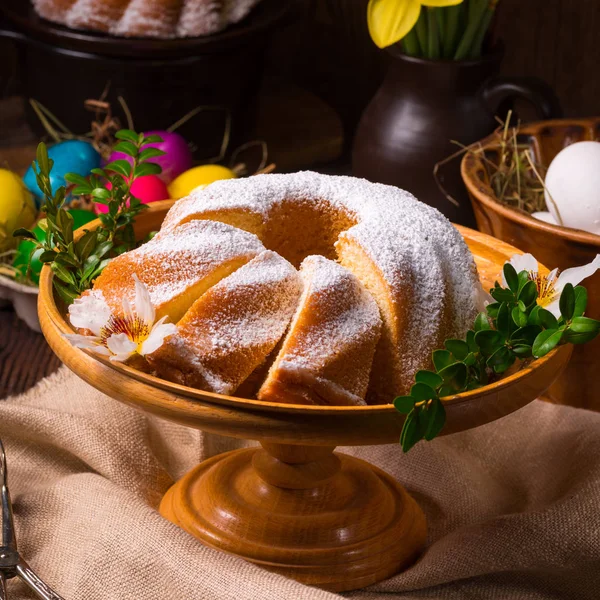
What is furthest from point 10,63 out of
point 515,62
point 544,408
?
point 544,408

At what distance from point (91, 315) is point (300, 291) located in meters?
0.14

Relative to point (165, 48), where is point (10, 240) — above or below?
below

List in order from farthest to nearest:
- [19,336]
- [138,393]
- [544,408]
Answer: [19,336] → [544,408] → [138,393]

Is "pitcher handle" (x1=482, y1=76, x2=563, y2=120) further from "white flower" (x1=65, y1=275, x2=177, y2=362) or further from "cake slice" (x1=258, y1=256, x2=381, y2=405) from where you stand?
"white flower" (x1=65, y1=275, x2=177, y2=362)

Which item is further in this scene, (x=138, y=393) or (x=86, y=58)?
(x=86, y=58)

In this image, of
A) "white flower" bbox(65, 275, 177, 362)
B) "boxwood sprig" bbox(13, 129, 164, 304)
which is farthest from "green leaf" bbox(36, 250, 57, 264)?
"white flower" bbox(65, 275, 177, 362)

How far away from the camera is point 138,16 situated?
122 centimetres

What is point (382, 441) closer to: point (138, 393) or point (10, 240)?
point (138, 393)

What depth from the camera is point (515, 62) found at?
4.77ft

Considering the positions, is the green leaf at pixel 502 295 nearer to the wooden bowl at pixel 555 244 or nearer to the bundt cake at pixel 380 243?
the bundt cake at pixel 380 243

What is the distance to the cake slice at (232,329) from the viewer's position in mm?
579

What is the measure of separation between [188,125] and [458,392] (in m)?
0.87

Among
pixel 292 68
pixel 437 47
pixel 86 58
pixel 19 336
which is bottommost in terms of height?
pixel 19 336

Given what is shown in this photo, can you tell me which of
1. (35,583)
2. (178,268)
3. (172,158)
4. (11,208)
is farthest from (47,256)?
(172,158)
